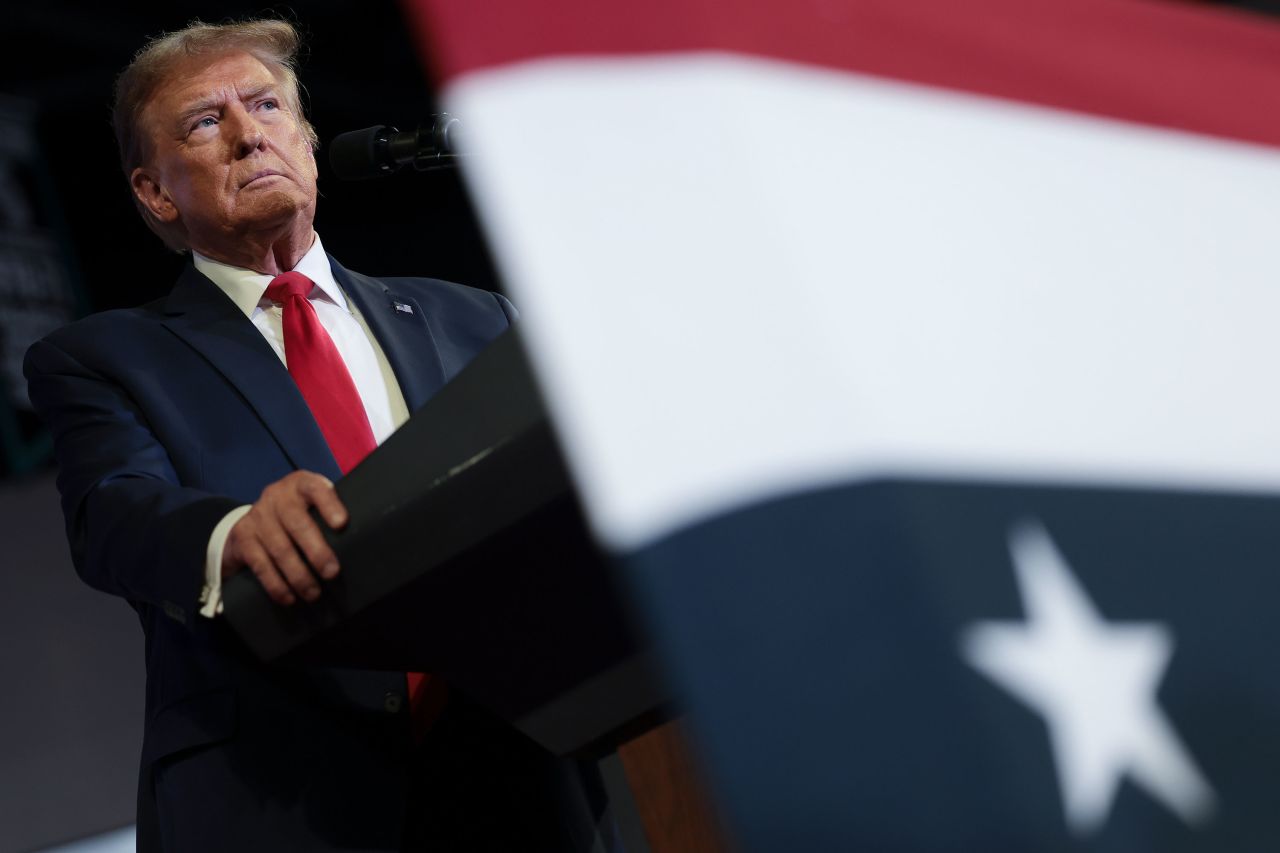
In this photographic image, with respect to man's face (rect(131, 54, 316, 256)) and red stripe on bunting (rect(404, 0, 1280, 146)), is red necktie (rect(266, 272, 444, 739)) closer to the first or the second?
man's face (rect(131, 54, 316, 256))

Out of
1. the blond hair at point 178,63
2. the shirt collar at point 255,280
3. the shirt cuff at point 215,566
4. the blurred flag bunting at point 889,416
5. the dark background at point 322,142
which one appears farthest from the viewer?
the dark background at point 322,142

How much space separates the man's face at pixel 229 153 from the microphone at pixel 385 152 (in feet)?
0.93

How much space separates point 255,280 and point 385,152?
0.31 m

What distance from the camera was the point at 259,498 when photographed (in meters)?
0.88

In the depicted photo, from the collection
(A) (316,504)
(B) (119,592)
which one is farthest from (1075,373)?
(B) (119,592)

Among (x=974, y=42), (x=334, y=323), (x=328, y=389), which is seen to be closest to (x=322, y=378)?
(x=328, y=389)

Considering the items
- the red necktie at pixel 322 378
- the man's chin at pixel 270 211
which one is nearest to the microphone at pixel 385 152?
the red necktie at pixel 322 378

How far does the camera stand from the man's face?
131 cm

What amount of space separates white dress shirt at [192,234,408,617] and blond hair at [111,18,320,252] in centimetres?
14

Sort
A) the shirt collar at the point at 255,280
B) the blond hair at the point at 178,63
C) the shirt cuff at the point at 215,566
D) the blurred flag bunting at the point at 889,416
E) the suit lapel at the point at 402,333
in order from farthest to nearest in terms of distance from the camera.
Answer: the blond hair at the point at 178,63, the shirt collar at the point at 255,280, the suit lapel at the point at 402,333, the shirt cuff at the point at 215,566, the blurred flag bunting at the point at 889,416

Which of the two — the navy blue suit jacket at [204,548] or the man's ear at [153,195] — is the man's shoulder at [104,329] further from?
the man's ear at [153,195]

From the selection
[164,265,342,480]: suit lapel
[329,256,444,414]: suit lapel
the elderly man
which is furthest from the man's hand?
[329,256,444,414]: suit lapel

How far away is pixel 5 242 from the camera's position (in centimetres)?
398

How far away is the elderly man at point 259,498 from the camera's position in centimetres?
94
